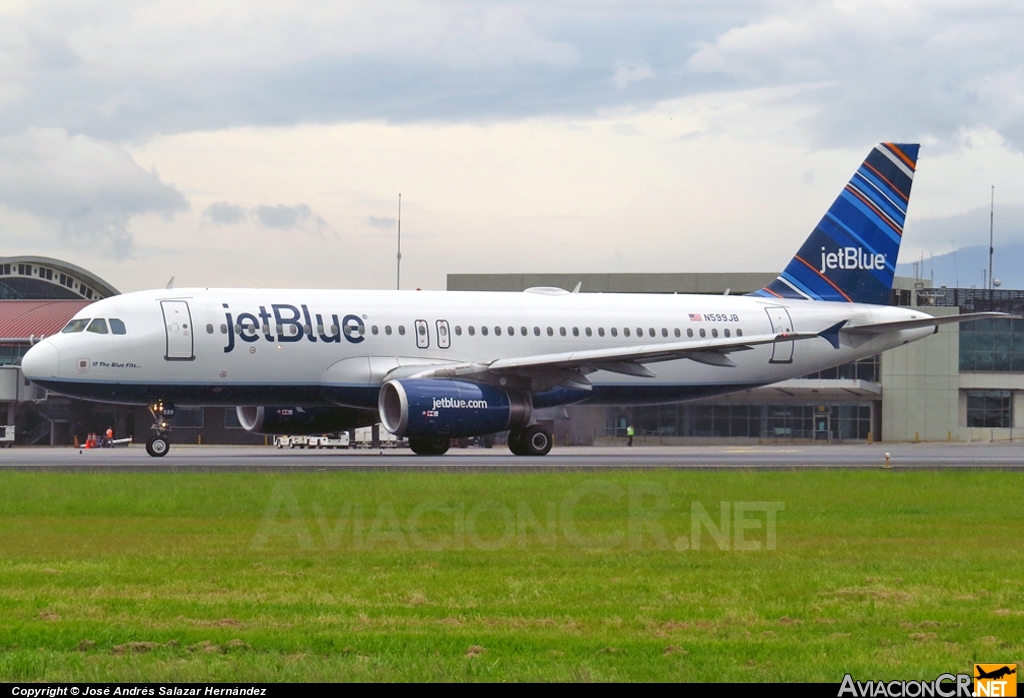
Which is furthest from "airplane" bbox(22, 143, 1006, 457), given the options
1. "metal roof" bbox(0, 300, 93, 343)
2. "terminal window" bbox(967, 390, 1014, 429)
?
"terminal window" bbox(967, 390, 1014, 429)

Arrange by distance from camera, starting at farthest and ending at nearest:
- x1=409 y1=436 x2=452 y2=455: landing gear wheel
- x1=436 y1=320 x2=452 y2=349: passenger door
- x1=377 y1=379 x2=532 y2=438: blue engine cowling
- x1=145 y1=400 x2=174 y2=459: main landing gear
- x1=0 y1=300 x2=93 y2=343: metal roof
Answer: x1=0 y1=300 x2=93 y2=343: metal roof
x1=409 y1=436 x2=452 y2=455: landing gear wheel
x1=436 y1=320 x2=452 y2=349: passenger door
x1=145 y1=400 x2=174 y2=459: main landing gear
x1=377 y1=379 x2=532 y2=438: blue engine cowling

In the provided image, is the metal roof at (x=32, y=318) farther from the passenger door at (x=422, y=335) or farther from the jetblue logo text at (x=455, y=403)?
the jetblue logo text at (x=455, y=403)

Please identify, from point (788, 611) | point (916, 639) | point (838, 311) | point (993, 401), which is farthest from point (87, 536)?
point (993, 401)

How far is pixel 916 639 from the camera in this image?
10.1 m

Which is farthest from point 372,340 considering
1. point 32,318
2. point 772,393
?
point 772,393

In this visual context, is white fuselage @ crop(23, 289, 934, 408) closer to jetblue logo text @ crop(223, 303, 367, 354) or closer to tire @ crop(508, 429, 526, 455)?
jetblue logo text @ crop(223, 303, 367, 354)

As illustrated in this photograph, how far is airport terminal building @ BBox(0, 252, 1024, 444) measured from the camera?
64.9 meters

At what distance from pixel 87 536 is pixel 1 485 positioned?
25.2ft

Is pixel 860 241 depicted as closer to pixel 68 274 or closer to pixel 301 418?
pixel 301 418

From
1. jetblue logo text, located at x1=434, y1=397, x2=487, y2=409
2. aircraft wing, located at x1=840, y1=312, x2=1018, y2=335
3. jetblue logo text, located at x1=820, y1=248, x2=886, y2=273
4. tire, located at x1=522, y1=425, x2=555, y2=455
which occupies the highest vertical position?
jetblue logo text, located at x1=820, y1=248, x2=886, y2=273

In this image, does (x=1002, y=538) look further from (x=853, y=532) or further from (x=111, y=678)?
(x=111, y=678)

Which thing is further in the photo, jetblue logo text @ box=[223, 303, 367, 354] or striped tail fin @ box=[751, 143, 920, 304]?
striped tail fin @ box=[751, 143, 920, 304]

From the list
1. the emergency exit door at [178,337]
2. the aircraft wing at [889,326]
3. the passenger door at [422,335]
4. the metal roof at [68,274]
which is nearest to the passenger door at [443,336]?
the passenger door at [422,335]

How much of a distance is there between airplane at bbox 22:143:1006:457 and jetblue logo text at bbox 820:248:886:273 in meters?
0.05
